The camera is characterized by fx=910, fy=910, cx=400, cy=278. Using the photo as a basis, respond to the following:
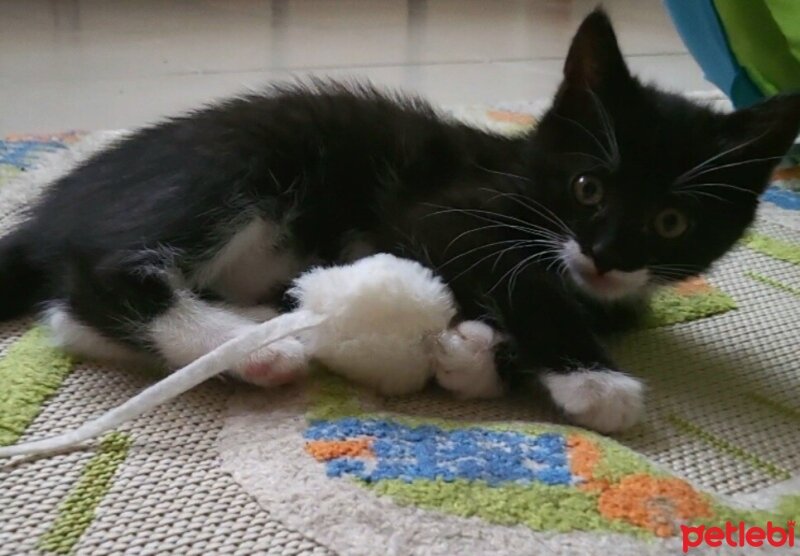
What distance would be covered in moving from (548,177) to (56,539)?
0.74 m

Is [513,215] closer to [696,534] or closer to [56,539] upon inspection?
[696,534]

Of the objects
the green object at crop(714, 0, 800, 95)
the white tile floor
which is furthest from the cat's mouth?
the white tile floor

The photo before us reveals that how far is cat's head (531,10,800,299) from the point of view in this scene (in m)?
1.11

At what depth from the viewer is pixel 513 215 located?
1.21m

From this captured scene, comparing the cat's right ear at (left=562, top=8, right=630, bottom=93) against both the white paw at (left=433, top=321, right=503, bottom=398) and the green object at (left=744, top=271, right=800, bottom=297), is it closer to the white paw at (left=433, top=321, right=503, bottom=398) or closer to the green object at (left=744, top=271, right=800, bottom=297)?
the white paw at (left=433, top=321, right=503, bottom=398)

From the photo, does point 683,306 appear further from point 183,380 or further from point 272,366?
point 183,380

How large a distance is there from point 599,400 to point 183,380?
0.45 m

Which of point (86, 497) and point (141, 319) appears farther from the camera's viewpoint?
point (141, 319)

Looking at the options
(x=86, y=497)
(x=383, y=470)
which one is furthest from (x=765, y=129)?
(x=86, y=497)

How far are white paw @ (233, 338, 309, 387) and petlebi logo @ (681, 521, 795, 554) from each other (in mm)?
441

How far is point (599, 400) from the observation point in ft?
3.32

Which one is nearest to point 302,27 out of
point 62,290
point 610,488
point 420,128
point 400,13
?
point 400,13

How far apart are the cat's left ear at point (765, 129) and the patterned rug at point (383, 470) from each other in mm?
290

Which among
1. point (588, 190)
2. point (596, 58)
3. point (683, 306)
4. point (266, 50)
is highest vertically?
point (596, 58)
